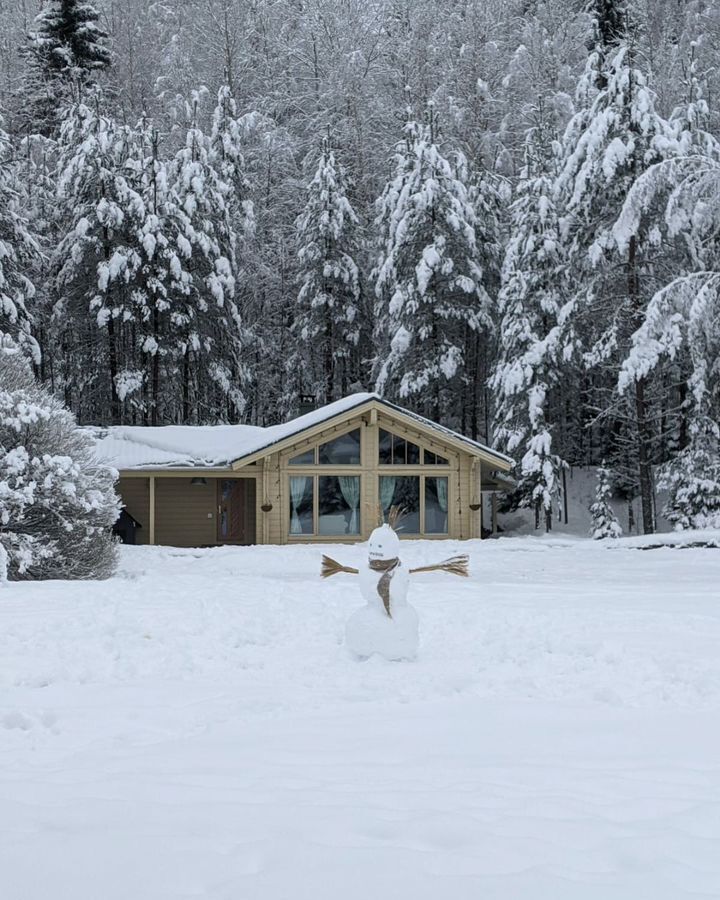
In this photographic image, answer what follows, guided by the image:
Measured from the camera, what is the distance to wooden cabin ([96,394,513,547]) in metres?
22.0

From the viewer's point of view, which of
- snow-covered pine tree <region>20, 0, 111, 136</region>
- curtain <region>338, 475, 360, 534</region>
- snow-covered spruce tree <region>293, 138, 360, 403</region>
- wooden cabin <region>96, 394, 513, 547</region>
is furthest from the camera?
snow-covered pine tree <region>20, 0, 111, 136</region>

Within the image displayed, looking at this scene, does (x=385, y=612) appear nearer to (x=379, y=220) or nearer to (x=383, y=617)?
(x=383, y=617)

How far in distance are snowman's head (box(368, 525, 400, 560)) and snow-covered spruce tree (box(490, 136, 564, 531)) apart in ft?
57.2

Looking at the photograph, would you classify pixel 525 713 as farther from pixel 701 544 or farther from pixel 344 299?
pixel 344 299

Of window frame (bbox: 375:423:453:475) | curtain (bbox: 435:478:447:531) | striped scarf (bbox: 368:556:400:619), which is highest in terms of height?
window frame (bbox: 375:423:453:475)

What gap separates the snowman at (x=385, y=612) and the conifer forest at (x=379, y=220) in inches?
478

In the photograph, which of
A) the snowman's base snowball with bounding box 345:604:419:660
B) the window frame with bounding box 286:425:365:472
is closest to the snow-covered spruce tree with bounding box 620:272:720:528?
the window frame with bounding box 286:425:365:472

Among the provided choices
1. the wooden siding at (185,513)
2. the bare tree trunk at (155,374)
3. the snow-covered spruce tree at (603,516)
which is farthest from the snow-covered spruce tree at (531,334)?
the bare tree trunk at (155,374)

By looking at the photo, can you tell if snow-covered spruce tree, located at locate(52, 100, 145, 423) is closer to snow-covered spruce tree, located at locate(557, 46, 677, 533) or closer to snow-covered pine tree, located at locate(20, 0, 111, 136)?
snow-covered pine tree, located at locate(20, 0, 111, 136)

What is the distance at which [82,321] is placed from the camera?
27375 mm

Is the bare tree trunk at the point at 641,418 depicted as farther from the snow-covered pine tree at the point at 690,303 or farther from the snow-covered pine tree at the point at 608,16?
the snow-covered pine tree at the point at 608,16

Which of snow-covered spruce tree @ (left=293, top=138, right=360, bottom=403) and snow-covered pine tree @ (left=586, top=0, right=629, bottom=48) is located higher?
snow-covered pine tree @ (left=586, top=0, right=629, bottom=48)

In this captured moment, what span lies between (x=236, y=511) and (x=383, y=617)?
674 inches

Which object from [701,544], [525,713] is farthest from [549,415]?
[525,713]
